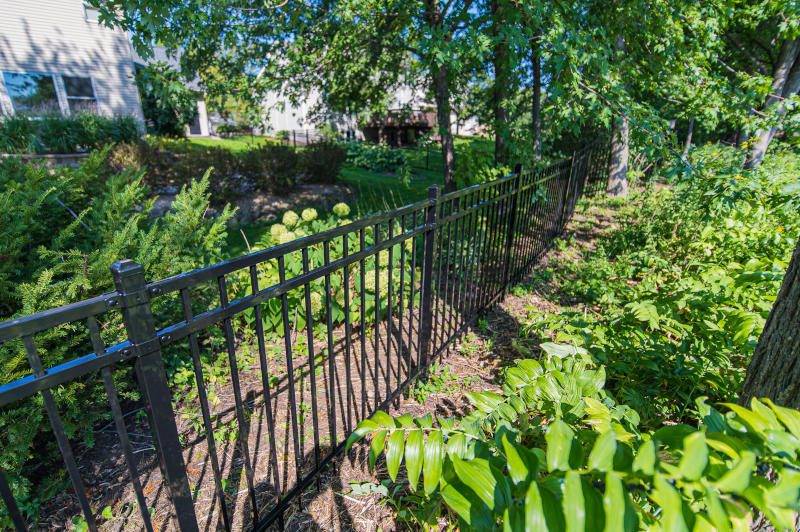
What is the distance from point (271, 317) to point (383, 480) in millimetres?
1798

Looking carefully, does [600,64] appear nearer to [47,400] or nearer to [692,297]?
[692,297]

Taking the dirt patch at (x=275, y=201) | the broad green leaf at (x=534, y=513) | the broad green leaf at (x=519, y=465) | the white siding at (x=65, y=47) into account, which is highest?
the white siding at (x=65, y=47)

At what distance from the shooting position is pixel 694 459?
74 cm

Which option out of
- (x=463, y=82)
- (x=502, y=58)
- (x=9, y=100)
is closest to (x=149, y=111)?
(x=9, y=100)

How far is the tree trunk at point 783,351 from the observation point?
1.41m

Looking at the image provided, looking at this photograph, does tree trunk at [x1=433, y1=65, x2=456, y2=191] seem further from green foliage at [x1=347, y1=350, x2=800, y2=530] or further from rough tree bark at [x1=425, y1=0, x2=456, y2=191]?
green foliage at [x1=347, y1=350, x2=800, y2=530]

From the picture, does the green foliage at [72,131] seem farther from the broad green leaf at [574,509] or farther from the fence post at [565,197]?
the broad green leaf at [574,509]

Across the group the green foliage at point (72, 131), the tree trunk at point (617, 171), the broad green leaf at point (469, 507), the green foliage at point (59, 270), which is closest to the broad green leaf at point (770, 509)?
the broad green leaf at point (469, 507)

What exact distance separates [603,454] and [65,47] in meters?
18.3

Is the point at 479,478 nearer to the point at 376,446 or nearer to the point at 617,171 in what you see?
the point at 376,446

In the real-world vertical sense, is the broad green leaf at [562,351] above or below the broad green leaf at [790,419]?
below

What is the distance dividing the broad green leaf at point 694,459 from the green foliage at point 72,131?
12.0m

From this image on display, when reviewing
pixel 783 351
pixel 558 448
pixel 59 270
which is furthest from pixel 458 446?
pixel 59 270

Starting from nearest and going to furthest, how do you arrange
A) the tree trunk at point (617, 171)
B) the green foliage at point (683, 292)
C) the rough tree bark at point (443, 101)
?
1. the green foliage at point (683, 292)
2. the rough tree bark at point (443, 101)
3. the tree trunk at point (617, 171)
